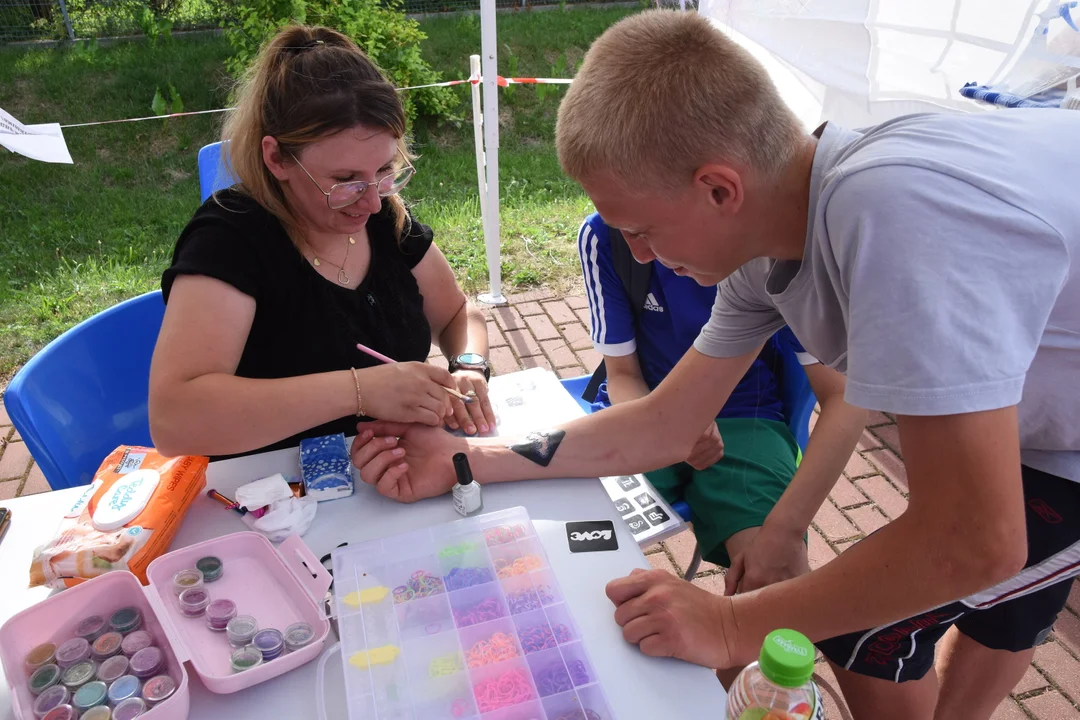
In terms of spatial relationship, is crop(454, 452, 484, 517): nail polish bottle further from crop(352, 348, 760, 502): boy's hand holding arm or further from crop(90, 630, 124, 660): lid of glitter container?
crop(90, 630, 124, 660): lid of glitter container

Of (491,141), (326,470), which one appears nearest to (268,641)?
(326,470)

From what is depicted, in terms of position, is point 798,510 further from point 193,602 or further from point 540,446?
point 193,602

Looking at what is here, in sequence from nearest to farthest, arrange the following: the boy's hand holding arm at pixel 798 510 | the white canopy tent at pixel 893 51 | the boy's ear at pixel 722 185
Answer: the boy's ear at pixel 722 185 < the boy's hand holding arm at pixel 798 510 < the white canopy tent at pixel 893 51

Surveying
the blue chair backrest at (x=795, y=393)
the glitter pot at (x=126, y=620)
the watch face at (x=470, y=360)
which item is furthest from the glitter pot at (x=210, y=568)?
the blue chair backrest at (x=795, y=393)

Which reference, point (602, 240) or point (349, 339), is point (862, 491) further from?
point (349, 339)

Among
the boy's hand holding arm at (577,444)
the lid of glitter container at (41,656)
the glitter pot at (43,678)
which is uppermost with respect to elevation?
the glitter pot at (43,678)

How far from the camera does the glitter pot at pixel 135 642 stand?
1.02m

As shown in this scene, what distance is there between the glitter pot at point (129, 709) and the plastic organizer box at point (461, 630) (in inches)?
10.2

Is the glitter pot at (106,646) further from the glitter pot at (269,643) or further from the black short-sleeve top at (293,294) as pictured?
the black short-sleeve top at (293,294)

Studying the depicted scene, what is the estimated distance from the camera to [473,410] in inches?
65.9

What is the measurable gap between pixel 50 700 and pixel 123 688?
0.09 m

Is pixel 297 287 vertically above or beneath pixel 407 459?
above

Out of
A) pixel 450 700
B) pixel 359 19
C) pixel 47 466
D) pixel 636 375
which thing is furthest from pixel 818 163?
pixel 359 19

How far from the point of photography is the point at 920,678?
1.51 meters
